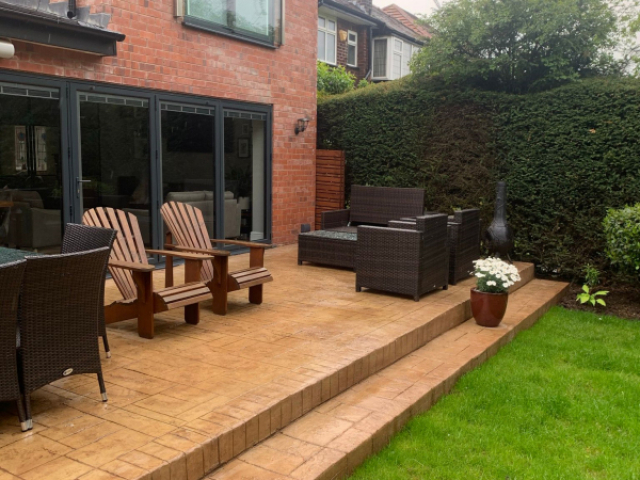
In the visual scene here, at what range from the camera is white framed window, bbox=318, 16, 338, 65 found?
1786 cm

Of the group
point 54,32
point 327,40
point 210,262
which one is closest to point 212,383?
point 210,262

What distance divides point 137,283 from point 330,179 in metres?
5.82

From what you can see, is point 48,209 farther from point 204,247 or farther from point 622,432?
point 622,432

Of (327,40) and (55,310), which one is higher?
(327,40)

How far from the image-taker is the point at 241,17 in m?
8.20

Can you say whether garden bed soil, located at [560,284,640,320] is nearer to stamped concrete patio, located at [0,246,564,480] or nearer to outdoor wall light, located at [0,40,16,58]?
stamped concrete patio, located at [0,246,564,480]

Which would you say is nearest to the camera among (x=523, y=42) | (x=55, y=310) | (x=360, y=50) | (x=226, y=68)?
(x=55, y=310)

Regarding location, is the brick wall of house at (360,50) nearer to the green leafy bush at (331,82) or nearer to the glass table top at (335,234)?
the green leafy bush at (331,82)

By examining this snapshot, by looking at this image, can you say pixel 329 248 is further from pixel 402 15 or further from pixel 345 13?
pixel 402 15

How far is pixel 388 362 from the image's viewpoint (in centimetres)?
473

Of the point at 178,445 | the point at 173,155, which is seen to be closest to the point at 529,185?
the point at 173,155

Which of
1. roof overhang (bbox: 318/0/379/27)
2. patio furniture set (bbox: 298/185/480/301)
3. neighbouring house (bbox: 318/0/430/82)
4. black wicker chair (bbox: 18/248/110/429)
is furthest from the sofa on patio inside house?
neighbouring house (bbox: 318/0/430/82)

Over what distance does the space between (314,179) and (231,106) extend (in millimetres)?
2205

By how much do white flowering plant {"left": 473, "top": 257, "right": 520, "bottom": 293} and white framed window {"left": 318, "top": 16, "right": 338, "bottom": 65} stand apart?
13.3 metres
